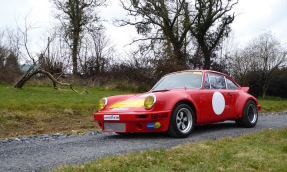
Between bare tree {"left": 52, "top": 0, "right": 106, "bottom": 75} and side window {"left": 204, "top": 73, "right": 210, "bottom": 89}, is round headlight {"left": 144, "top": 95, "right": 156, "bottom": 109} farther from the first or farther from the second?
bare tree {"left": 52, "top": 0, "right": 106, "bottom": 75}

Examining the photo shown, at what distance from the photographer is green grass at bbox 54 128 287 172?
3.99 meters

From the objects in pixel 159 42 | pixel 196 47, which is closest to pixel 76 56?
pixel 159 42

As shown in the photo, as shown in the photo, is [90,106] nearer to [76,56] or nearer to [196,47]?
[76,56]

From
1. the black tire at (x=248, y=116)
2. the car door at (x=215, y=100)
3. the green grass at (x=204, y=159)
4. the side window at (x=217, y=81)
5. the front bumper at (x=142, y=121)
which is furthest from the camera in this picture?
the black tire at (x=248, y=116)

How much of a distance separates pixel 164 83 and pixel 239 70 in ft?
92.0

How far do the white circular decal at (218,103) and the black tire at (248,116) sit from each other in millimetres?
875

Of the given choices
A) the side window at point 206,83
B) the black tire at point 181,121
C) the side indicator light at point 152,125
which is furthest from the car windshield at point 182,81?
the side indicator light at point 152,125

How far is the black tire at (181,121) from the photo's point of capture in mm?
6492

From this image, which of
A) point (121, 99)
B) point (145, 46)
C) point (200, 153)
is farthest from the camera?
point (145, 46)

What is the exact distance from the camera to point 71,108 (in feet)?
42.7

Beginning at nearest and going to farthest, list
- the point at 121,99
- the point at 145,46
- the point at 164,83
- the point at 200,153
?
the point at 200,153, the point at 121,99, the point at 164,83, the point at 145,46

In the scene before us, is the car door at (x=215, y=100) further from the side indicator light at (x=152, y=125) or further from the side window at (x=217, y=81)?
the side indicator light at (x=152, y=125)

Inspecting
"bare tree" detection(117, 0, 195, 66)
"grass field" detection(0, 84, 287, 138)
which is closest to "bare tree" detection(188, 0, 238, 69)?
"bare tree" detection(117, 0, 195, 66)

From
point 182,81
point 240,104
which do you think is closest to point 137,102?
point 182,81
